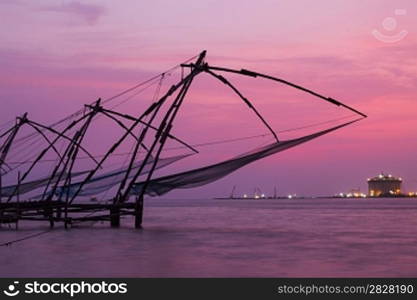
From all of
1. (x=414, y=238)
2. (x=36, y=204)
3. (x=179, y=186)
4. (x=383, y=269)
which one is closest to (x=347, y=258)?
(x=383, y=269)

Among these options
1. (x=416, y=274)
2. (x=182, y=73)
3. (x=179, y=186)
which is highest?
(x=182, y=73)

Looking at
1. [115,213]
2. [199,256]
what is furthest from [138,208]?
[199,256]

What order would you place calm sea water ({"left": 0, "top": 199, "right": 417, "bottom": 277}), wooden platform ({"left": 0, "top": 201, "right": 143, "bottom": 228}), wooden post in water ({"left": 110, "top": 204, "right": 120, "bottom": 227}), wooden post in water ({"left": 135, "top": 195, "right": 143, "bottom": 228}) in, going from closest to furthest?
calm sea water ({"left": 0, "top": 199, "right": 417, "bottom": 277})
wooden post in water ({"left": 135, "top": 195, "right": 143, "bottom": 228})
wooden post in water ({"left": 110, "top": 204, "right": 120, "bottom": 227})
wooden platform ({"left": 0, "top": 201, "right": 143, "bottom": 228})

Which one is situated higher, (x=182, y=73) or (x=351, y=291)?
(x=182, y=73)

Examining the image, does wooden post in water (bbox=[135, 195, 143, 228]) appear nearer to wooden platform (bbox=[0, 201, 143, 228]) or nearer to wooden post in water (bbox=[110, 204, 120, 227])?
wooden platform (bbox=[0, 201, 143, 228])

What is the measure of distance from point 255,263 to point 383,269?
2427 millimetres

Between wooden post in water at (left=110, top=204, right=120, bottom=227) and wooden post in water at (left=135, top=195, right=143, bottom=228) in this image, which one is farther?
wooden post in water at (left=110, top=204, right=120, bottom=227)

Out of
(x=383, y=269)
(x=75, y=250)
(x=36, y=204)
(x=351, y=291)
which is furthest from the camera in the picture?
(x=36, y=204)

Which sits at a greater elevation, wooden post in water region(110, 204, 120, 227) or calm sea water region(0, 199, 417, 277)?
wooden post in water region(110, 204, 120, 227)

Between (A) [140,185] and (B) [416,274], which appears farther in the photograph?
(A) [140,185]

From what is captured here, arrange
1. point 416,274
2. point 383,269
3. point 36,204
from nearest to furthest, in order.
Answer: point 416,274, point 383,269, point 36,204

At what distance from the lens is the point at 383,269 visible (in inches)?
502

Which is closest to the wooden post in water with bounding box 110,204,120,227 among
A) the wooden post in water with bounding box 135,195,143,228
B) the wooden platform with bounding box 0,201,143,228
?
the wooden platform with bounding box 0,201,143,228

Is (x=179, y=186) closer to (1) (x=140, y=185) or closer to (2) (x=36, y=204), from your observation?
(1) (x=140, y=185)
